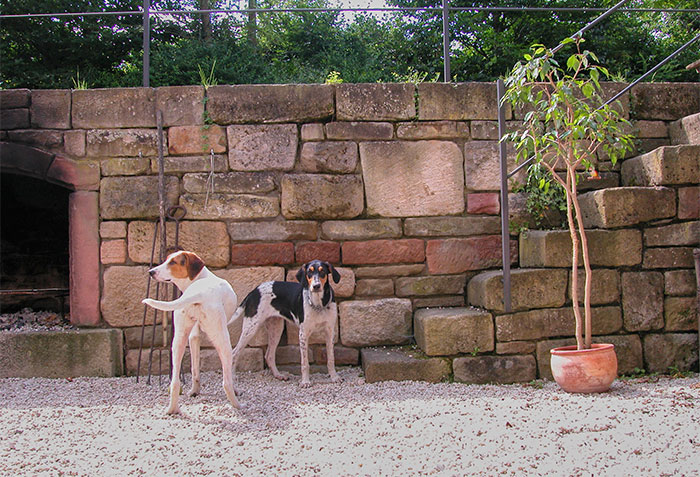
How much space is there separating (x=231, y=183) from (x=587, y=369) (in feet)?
9.40

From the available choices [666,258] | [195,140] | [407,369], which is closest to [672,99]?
[666,258]

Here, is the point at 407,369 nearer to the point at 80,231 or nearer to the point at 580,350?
the point at 580,350

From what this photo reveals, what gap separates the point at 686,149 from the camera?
405 centimetres

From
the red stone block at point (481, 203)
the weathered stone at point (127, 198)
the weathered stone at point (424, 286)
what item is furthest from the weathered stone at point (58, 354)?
the red stone block at point (481, 203)

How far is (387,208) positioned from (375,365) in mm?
1272

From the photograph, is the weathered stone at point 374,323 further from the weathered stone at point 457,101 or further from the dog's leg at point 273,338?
the weathered stone at point 457,101

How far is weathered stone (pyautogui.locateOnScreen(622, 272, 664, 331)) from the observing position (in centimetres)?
405

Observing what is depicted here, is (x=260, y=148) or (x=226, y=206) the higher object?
(x=260, y=148)

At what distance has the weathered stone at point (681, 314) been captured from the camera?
13.4 ft

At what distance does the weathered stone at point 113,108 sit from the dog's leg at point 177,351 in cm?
193

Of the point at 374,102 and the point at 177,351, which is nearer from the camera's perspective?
the point at 177,351

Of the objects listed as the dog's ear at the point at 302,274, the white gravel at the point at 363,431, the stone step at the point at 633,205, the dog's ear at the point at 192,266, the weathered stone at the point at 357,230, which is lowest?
the white gravel at the point at 363,431

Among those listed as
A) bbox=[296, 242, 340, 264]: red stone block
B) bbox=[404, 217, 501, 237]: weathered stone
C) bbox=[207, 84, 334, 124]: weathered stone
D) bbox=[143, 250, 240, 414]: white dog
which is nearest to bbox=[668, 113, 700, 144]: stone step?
bbox=[404, 217, 501, 237]: weathered stone

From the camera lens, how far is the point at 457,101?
458cm
